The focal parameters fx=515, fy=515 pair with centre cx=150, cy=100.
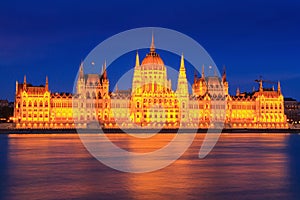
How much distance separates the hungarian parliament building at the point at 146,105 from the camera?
443 ft

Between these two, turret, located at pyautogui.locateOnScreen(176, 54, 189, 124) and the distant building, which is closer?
turret, located at pyautogui.locateOnScreen(176, 54, 189, 124)

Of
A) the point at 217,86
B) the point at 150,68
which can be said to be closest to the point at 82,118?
the point at 150,68

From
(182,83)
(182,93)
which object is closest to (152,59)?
(182,83)

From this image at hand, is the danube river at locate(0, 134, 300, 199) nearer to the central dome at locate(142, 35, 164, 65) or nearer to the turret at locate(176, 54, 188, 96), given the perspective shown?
the turret at locate(176, 54, 188, 96)

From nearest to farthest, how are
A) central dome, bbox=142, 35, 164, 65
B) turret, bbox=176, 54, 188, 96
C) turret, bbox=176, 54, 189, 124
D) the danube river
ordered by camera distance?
1. the danube river
2. turret, bbox=176, 54, 189, 124
3. turret, bbox=176, 54, 188, 96
4. central dome, bbox=142, 35, 164, 65

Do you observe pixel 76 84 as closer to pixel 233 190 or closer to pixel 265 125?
pixel 265 125

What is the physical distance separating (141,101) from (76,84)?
65.8 feet

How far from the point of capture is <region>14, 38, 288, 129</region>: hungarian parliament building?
135 m

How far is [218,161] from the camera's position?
3838cm

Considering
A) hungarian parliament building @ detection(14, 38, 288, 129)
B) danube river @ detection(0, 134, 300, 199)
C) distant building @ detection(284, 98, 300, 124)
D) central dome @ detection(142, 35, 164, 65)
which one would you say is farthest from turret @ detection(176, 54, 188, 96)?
danube river @ detection(0, 134, 300, 199)

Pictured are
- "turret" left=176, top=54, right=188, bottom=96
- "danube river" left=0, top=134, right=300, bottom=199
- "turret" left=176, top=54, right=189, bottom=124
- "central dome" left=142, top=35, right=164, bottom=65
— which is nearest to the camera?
"danube river" left=0, top=134, right=300, bottom=199

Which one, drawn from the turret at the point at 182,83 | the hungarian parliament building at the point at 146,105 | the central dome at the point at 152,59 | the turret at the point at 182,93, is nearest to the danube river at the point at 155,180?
the hungarian parliament building at the point at 146,105

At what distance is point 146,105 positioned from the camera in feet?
459

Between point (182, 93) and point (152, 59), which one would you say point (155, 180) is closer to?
point (182, 93)
